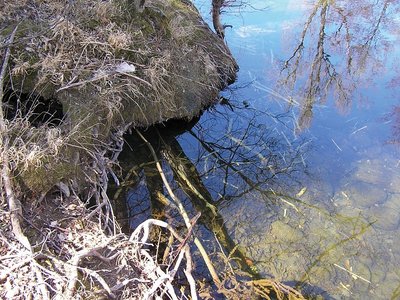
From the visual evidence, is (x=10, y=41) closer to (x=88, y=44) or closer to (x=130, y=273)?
(x=88, y=44)

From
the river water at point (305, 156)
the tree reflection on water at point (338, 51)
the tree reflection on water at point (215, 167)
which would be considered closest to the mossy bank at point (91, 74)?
the tree reflection on water at point (215, 167)

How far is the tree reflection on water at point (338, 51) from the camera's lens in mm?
6055

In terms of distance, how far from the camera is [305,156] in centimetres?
487

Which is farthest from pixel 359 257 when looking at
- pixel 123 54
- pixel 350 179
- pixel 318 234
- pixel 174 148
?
pixel 123 54

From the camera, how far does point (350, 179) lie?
4.58m

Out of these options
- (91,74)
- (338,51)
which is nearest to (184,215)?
(91,74)

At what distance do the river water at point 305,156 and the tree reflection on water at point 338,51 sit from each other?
2cm

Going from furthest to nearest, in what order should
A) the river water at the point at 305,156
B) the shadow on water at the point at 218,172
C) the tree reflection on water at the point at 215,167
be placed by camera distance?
the tree reflection on water at the point at 215,167
the shadow on water at the point at 218,172
the river water at the point at 305,156

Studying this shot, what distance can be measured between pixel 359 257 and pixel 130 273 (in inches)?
80.8

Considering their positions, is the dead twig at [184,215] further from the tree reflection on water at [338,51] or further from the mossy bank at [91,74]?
the tree reflection on water at [338,51]

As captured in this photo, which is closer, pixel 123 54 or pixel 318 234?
pixel 318 234

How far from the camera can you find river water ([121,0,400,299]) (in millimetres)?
3758

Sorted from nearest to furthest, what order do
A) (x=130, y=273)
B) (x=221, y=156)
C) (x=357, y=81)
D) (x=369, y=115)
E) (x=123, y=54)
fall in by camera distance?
(x=130, y=273)
(x=123, y=54)
(x=221, y=156)
(x=369, y=115)
(x=357, y=81)

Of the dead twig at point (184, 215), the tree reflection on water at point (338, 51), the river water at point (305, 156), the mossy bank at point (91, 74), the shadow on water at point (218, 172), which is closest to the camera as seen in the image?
the dead twig at point (184, 215)
